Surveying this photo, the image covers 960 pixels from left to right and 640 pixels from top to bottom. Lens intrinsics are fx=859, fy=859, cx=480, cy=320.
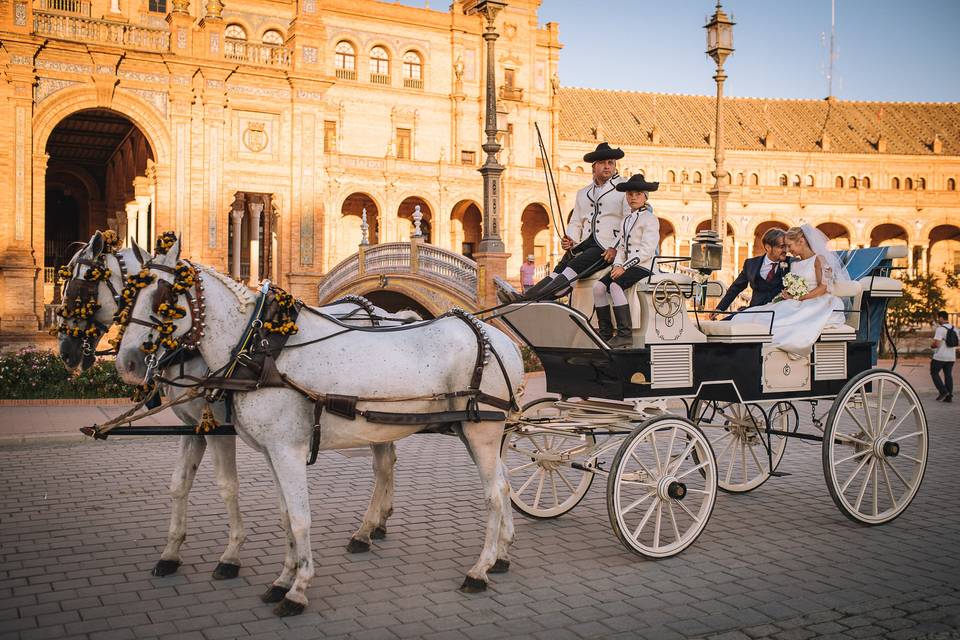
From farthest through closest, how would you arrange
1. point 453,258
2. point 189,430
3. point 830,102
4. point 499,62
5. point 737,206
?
1. point 830,102
2. point 737,206
3. point 499,62
4. point 453,258
5. point 189,430

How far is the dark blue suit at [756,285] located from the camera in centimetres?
866

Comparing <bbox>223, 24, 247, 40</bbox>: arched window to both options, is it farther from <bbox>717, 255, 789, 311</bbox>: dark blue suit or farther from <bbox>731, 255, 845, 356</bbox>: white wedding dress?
<bbox>731, 255, 845, 356</bbox>: white wedding dress

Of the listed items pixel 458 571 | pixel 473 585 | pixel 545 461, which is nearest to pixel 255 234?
pixel 545 461

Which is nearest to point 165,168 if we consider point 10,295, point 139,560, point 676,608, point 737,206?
point 10,295

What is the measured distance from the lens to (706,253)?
7484 millimetres

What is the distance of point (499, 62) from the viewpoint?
51406 millimetres

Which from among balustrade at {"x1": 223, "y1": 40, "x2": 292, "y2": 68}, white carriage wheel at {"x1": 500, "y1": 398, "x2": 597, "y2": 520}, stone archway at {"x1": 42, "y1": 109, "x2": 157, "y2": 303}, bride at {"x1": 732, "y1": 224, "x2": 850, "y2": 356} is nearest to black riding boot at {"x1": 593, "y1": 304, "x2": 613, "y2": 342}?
white carriage wheel at {"x1": 500, "y1": 398, "x2": 597, "y2": 520}

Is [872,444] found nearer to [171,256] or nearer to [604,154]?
[604,154]

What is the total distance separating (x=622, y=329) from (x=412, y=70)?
4600 centimetres

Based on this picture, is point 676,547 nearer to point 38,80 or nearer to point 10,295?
point 10,295

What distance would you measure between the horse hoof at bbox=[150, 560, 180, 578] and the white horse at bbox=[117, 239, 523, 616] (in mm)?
942

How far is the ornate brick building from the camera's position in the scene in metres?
28.2

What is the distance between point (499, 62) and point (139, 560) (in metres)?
48.5

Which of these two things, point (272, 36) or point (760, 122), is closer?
point (272, 36)
